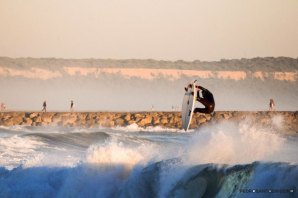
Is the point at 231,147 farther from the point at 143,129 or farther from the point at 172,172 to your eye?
the point at 143,129

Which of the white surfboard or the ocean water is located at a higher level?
the white surfboard

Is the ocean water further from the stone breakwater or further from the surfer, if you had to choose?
the stone breakwater

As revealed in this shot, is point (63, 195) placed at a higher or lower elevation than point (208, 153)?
lower

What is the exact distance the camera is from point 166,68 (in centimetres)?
6875

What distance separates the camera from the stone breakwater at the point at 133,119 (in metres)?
40.6

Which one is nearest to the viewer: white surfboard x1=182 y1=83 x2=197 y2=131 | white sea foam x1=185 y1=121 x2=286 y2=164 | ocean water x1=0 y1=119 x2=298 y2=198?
ocean water x1=0 y1=119 x2=298 y2=198

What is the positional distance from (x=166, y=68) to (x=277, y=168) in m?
55.7

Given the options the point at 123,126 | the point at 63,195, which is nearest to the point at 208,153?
the point at 63,195

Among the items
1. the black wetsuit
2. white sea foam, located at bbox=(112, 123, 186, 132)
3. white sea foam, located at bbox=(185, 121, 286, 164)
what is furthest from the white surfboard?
white sea foam, located at bbox=(112, 123, 186, 132)

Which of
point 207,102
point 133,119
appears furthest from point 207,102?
point 133,119

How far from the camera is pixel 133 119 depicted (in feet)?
135

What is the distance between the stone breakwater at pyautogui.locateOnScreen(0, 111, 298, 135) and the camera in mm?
40562

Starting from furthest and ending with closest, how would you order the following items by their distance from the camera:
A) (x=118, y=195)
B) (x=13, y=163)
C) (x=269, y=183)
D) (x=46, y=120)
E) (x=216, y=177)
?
(x=46, y=120) → (x=13, y=163) → (x=118, y=195) → (x=216, y=177) → (x=269, y=183)

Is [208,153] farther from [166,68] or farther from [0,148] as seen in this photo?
[166,68]
